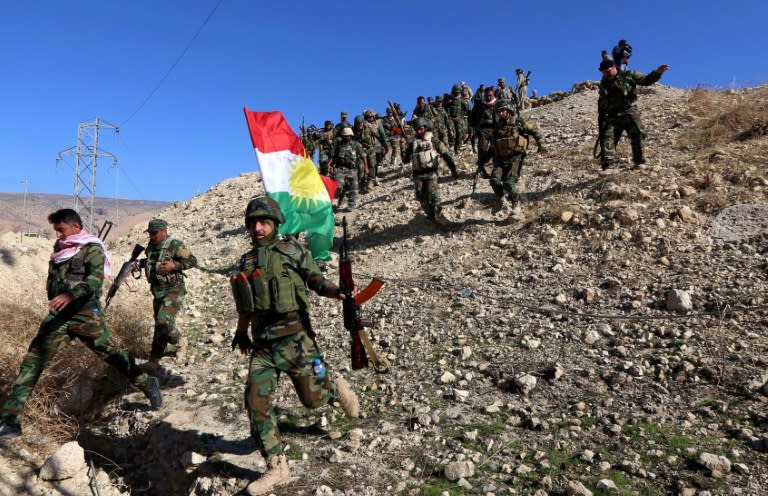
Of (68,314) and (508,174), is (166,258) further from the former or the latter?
(508,174)

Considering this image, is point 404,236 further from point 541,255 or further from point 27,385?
point 27,385

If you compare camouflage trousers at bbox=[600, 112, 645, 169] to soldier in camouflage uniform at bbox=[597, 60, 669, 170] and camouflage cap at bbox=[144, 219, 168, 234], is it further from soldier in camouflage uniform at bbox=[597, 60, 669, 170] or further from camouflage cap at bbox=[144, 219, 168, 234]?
camouflage cap at bbox=[144, 219, 168, 234]

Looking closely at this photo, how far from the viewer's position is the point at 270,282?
3.12 m

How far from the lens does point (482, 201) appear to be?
8.88 m

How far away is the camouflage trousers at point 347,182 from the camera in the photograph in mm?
10609

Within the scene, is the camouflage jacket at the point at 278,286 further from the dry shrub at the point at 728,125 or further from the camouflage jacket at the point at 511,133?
the dry shrub at the point at 728,125

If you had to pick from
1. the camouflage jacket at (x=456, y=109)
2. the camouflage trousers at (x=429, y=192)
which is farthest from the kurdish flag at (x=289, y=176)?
the camouflage jacket at (x=456, y=109)

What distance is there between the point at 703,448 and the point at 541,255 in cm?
370

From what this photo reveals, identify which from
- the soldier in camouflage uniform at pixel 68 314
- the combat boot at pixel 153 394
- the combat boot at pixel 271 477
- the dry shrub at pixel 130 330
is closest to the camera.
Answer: the combat boot at pixel 271 477

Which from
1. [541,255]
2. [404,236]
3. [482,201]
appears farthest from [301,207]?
[482,201]

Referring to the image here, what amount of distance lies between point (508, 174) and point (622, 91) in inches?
85.9

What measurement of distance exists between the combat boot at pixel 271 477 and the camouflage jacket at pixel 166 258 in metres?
2.81

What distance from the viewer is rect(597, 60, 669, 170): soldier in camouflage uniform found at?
24.6 ft

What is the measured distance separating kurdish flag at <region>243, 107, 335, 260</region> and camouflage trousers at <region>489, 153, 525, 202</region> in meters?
2.95
